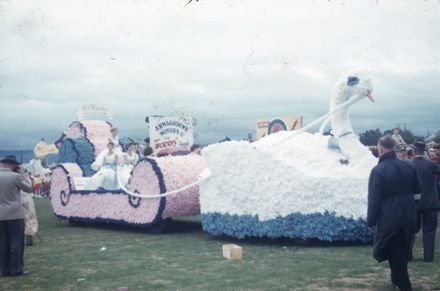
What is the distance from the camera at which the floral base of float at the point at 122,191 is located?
1123 centimetres

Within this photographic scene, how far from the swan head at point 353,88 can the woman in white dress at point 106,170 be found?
609 cm

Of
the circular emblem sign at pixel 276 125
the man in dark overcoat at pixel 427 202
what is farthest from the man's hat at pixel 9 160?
the circular emblem sign at pixel 276 125

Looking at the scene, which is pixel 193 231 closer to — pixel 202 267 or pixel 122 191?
pixel 122 191

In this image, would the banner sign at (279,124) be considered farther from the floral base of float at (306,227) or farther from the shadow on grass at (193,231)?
the floral base of float at (306,227)

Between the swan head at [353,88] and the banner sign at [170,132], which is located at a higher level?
the swan head at [353,88]

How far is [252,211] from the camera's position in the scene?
935 centimetres

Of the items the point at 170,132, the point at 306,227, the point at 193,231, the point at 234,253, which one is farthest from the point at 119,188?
the point at 306,227

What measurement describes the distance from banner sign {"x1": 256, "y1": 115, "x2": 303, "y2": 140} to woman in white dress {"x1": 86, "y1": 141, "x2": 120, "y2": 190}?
4549mm

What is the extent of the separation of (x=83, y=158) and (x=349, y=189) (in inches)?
333

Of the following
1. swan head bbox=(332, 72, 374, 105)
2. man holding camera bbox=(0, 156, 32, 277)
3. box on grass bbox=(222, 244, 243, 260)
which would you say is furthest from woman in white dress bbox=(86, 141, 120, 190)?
swan head bbox=(332, 72, 374, 105)

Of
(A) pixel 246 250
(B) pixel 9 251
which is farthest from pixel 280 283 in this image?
(B) pixel 9 251

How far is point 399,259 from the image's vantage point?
573 centimetres

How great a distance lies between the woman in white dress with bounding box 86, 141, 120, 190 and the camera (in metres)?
13.0

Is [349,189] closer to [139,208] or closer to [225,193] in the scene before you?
[225,193]
